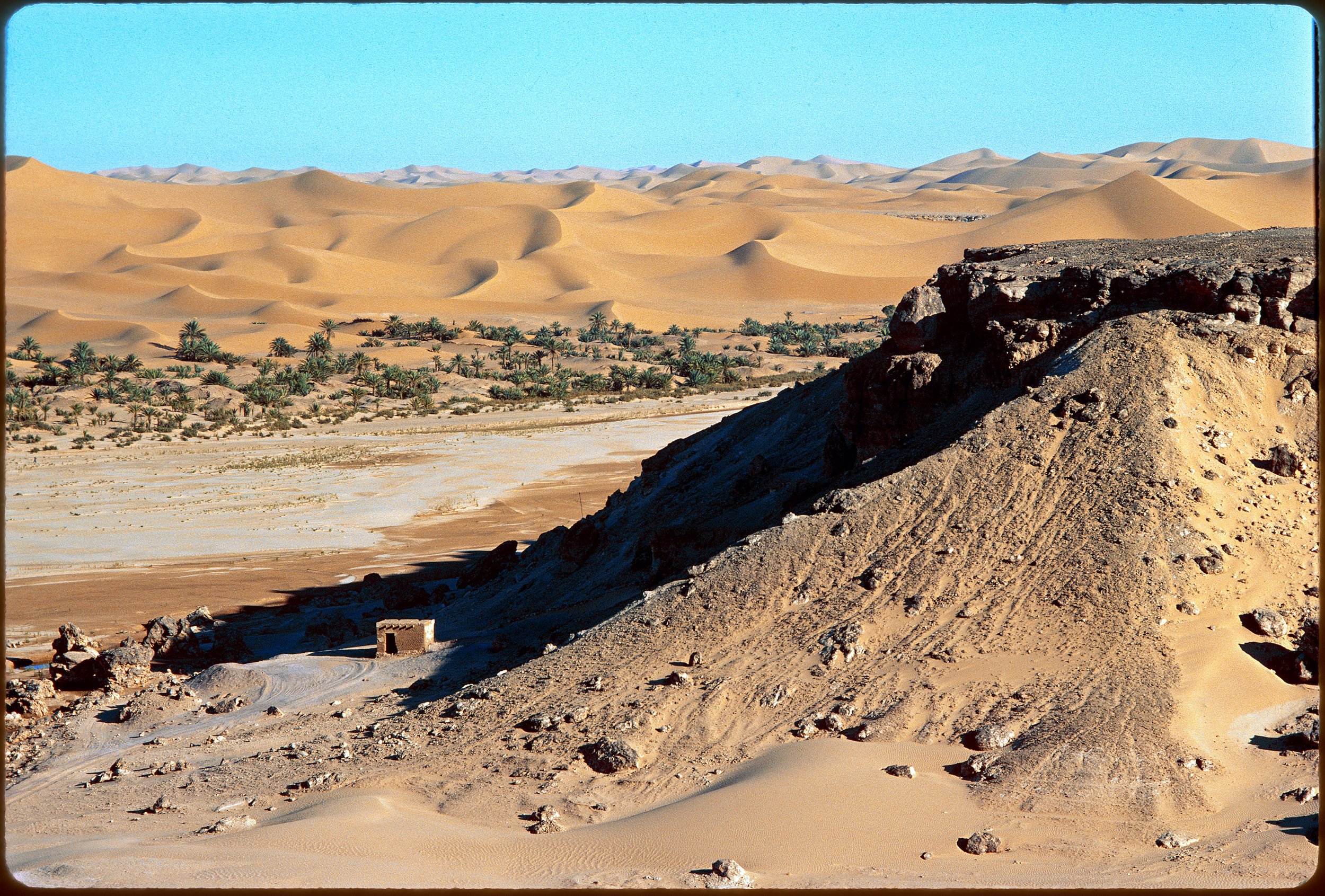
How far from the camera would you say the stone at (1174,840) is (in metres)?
6.66

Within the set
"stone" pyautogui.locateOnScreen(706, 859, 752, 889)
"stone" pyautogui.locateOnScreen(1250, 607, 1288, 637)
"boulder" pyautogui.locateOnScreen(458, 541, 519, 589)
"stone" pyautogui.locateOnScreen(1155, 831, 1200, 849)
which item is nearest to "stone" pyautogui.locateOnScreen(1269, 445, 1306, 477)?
"stone" pyautogui.locateOnScreen(1250, 607, 1288, 637)

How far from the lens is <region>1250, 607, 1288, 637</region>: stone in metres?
8.52

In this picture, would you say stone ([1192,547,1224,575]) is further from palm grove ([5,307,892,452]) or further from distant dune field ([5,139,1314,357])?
distant dune field ([5,139,1314,357])

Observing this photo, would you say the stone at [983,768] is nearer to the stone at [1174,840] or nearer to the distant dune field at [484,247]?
the stone at [1174,840]

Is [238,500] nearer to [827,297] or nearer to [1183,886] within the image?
[1183,886]

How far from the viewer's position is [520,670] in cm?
1016

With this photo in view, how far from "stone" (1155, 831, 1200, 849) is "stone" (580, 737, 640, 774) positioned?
3639mm

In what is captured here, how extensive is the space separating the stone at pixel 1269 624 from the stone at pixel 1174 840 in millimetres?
2450

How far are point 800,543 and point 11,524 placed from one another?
20242mm

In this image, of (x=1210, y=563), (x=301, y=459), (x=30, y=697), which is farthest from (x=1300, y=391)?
(x=301, y=459)

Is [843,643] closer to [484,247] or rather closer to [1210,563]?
[1210,563]

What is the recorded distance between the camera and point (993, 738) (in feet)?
26.0

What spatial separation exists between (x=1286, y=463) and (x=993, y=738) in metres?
4.32

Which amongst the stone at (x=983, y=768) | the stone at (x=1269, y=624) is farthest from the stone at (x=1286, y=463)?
the stone at (x=983, y=768)
